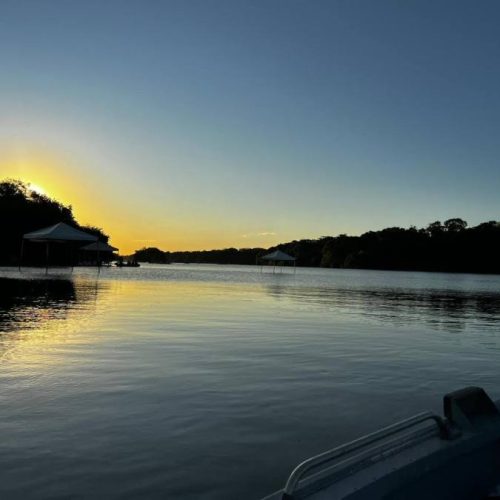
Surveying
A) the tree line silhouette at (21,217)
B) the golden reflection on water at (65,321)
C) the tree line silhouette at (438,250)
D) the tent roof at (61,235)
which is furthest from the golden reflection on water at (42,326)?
the tree line silhouette at (438,250)

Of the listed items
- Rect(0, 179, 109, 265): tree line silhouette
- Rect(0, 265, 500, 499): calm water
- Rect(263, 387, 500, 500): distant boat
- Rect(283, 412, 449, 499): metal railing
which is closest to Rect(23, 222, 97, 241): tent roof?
Rect(0, 179, 109, 265): tree line silhouette

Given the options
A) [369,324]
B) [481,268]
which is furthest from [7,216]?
[481,268]

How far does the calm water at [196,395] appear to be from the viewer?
14.4 feet

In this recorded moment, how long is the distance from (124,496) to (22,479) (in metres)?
0.89

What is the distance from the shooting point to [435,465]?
336cm

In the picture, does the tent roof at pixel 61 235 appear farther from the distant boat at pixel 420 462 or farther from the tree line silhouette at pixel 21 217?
the distant boat at pixel 420 462

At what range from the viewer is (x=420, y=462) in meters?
3.24

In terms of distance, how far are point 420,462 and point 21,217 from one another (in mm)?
78738

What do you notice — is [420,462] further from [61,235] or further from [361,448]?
[61,235]

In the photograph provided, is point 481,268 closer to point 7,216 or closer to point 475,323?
point 7,216

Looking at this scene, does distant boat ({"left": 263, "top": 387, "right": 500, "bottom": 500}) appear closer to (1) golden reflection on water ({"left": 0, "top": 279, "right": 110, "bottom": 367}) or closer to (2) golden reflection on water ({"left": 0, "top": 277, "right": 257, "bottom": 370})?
(2) golden reflection on water ({"left": 0, "top": 277, "right": 257, "bottom": 370})

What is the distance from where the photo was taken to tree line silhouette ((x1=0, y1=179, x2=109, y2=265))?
240 feet

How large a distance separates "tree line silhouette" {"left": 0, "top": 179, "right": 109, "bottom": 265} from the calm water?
208ft

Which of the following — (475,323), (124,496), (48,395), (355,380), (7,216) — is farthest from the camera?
(7,216)
